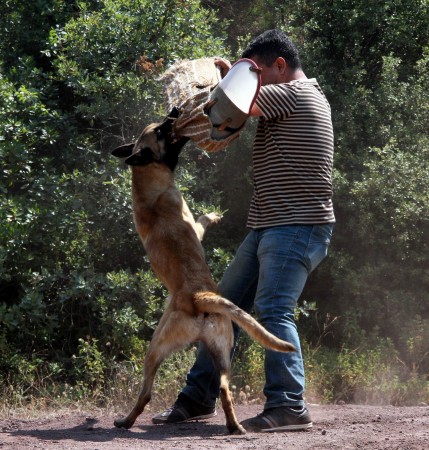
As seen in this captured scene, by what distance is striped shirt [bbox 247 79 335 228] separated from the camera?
540 centimetres

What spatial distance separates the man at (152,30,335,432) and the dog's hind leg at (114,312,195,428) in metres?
0.47

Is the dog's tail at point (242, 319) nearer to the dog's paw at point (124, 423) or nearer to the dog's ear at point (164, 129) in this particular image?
the dog's paw at point (124, 423)

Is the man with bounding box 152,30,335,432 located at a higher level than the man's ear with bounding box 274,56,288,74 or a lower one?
lower

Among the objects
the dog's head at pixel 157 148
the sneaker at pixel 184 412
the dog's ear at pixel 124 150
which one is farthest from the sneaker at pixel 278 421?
the dog's ear at pixel 124 150

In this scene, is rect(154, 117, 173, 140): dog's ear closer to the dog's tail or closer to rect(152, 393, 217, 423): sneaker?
the dog's tail

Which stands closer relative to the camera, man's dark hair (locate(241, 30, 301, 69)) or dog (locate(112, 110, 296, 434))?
dog (locate(112, 110, 296, 434))

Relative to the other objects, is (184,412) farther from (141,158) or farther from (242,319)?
(141,158)

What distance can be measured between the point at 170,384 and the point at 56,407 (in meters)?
0.97

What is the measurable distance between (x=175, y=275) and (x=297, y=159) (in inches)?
42.8

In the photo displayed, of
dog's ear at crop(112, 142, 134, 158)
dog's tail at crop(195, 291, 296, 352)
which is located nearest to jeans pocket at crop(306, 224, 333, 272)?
dog's tail at crop(195, 291, 296, 352)

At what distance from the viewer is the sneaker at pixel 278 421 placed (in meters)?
5.28

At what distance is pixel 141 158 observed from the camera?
6238mm

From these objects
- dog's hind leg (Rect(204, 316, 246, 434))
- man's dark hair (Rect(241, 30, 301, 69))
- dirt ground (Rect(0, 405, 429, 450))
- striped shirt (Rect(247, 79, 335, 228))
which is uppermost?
man's dark hair (Rect(241, 30, 301, 69))

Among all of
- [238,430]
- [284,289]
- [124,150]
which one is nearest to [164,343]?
[238,430]
